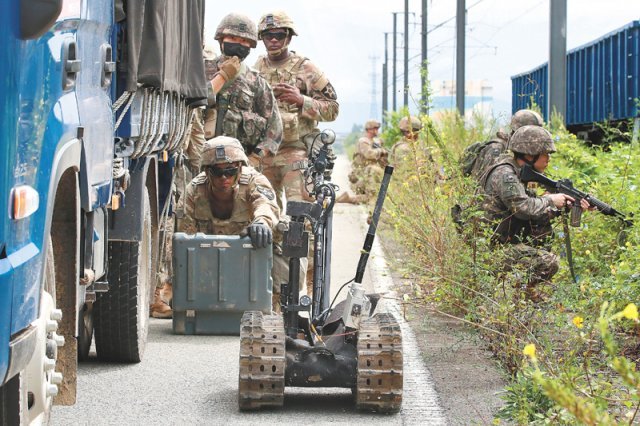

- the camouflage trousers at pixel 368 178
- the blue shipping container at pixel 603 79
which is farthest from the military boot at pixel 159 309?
the camouflage trousers at pixel 368 178

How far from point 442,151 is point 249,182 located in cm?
166

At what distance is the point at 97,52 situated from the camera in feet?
21.4

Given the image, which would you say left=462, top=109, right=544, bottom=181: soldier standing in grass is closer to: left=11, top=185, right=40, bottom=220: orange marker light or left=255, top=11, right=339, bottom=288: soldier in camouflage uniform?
left=255, top=11, right=339, bottom=288: soldier in camouflage uniform

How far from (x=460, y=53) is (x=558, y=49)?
14.4 metres

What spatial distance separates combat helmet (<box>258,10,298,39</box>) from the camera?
41.3 feet

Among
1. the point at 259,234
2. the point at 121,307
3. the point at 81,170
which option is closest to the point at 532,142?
the point at 259,234

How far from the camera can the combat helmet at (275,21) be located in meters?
12.6

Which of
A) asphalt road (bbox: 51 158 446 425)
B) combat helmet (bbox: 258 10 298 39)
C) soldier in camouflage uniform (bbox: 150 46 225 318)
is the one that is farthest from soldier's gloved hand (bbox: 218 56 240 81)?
asphalt road (bbox: 51 158 446 425)

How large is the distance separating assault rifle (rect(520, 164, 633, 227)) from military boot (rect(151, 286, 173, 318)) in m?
2.89

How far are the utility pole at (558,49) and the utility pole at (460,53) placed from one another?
1292cm

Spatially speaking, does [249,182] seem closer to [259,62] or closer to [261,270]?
[261,270]

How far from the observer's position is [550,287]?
363 inches

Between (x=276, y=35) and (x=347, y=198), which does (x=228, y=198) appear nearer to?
(x=276, y=35)

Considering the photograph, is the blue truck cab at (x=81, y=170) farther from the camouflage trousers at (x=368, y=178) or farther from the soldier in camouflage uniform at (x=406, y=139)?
the camouflage trousers at (x=368, y=178)
